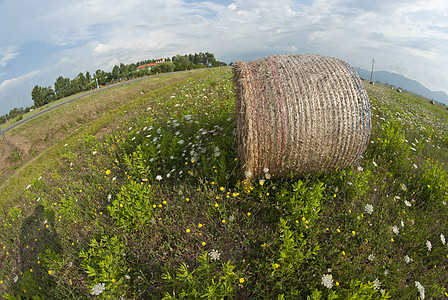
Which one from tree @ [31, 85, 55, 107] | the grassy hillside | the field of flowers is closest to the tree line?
tree @ [31, 85, 55, 107]

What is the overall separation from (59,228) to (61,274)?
1217mm

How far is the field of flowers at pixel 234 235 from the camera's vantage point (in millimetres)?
2846

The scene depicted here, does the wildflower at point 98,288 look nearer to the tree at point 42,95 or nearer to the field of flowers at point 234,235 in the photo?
the field of flowers at point 234,235

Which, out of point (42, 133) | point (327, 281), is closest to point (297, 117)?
point (327, 281)

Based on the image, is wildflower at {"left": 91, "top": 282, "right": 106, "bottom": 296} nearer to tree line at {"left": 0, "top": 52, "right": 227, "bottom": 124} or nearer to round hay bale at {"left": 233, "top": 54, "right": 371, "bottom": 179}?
round hay bale at {"left": 233, "top": 54, "right": 371, "bottom": 179}

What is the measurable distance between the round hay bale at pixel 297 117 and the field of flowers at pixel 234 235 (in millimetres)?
413

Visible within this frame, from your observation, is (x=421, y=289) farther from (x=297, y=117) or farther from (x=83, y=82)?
(x=83, y=82)

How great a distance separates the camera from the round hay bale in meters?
3.86

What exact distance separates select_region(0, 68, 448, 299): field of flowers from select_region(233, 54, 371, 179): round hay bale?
0.41m

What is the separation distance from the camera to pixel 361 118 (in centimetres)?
413

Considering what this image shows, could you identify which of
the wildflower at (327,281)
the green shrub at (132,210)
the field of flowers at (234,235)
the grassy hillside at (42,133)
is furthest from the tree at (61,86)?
the wildflower at (327,281)

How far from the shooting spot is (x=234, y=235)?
11.6ft

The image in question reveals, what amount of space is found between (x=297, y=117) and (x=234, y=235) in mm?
2481

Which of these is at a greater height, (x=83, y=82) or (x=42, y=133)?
(x=83, y=82)
